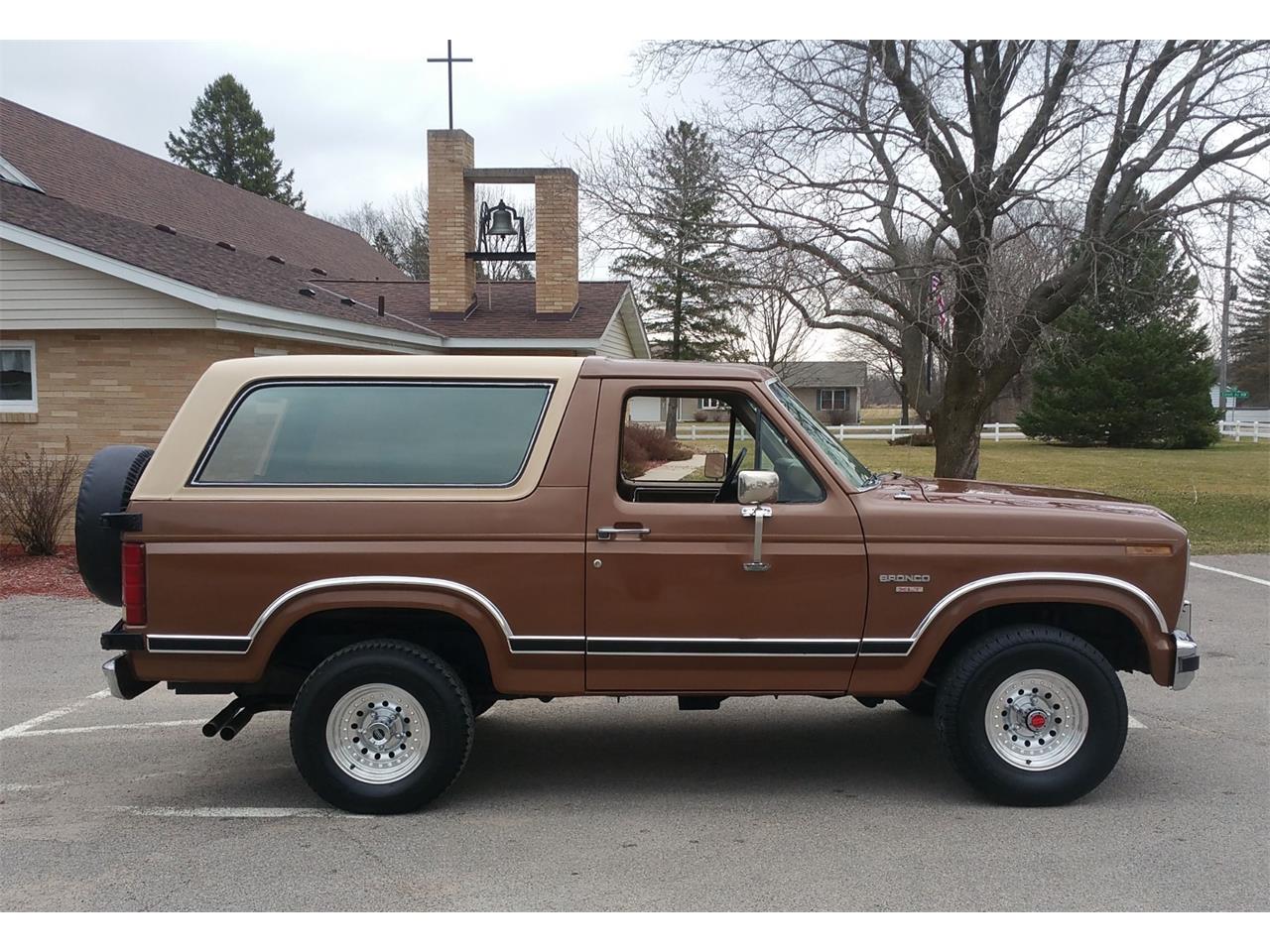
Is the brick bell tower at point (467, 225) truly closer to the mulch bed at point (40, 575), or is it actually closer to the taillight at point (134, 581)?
the mulch bed at point (40, 575)

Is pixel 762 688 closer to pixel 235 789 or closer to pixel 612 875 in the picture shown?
pixel 612 875

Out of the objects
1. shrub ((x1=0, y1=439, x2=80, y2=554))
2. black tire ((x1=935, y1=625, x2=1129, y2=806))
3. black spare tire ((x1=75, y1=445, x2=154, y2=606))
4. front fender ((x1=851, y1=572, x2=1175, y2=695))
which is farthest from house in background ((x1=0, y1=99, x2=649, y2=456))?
black tire ((x1=935, y1=625, x2=1129, y2=806))

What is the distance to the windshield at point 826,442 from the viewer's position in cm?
489

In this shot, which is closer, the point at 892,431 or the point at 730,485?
the point at 730,485

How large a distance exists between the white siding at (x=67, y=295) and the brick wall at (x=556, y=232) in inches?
312

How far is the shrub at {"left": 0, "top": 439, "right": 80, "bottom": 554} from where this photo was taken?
460 inches

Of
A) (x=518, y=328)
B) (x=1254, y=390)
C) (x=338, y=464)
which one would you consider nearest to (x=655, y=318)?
(x=518, y=328)

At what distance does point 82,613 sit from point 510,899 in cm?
719

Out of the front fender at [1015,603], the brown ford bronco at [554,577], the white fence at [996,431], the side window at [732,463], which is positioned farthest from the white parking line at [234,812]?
the white fence at [996,431]

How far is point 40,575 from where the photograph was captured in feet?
36.0

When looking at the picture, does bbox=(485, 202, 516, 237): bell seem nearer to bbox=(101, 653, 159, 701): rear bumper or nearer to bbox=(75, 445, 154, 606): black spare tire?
bbox=(75, 445, 154, 606): black spare tire

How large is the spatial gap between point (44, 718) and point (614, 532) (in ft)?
13.4

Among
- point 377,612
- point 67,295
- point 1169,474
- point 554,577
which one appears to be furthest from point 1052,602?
point 1169,474

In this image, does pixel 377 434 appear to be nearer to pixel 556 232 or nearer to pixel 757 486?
pixel 757 486
